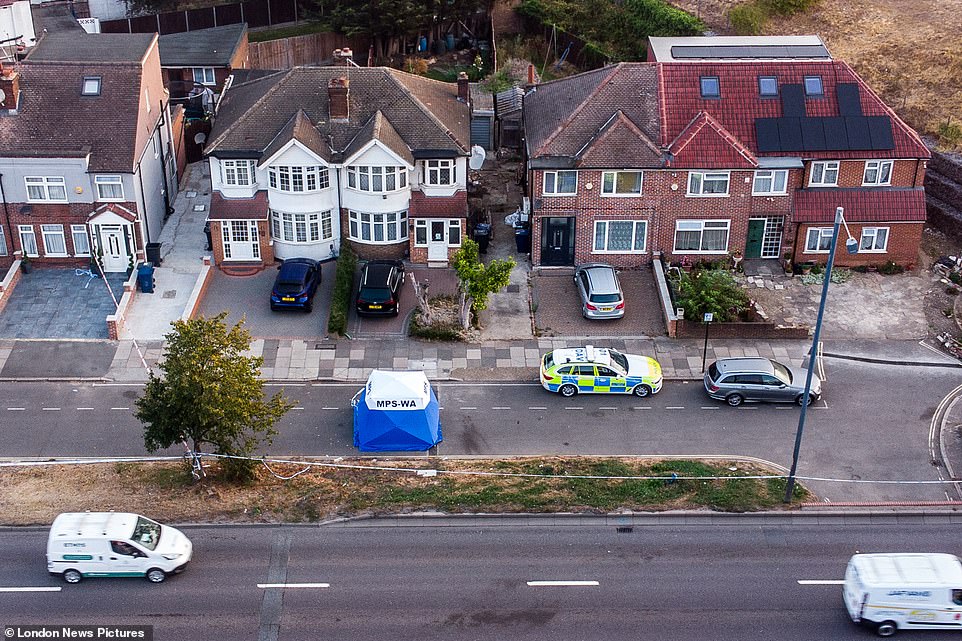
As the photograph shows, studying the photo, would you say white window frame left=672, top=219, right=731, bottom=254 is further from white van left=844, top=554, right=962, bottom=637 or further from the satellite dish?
white van left=844, top=554, right=962, bottom=637

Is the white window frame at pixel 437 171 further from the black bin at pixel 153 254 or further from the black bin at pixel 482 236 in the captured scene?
the black bin at pixel 153 254

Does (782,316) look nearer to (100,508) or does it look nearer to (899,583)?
(899,583)

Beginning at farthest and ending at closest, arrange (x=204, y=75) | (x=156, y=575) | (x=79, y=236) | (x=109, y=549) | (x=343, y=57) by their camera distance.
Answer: (x=204, y=75) < (x=343, y=57) < (x=79, y=236) < (x=156, y=575) < (x=109, y=549)

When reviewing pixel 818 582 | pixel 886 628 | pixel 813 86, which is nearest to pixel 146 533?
pixel 818 582

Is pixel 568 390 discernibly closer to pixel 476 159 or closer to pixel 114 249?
pixel 476 159

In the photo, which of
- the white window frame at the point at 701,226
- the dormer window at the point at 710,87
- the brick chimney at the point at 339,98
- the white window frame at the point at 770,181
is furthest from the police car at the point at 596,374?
the brick chimney at the point at 339,98

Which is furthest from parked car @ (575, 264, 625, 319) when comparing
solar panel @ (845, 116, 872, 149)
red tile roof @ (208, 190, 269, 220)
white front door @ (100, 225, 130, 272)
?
white front door @ (100, 225, 130, 272)

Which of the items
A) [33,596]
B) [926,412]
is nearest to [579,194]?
[926,412]

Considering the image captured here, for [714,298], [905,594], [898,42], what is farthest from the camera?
[898,42]
